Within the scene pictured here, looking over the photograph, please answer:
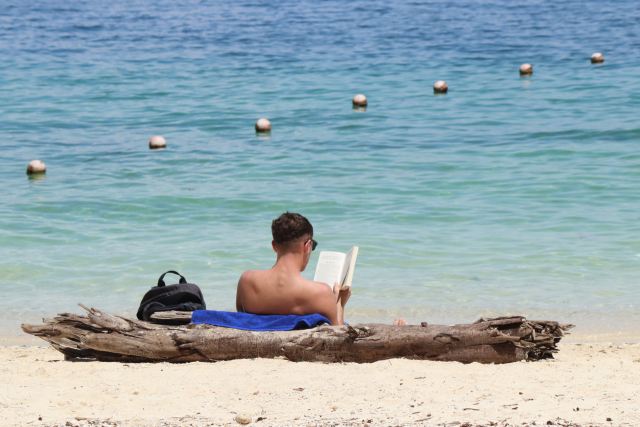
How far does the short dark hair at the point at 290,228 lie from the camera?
16.2 ft

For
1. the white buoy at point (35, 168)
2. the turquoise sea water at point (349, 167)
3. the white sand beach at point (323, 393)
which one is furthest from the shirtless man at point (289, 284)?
the white buoy at point (35, 168)

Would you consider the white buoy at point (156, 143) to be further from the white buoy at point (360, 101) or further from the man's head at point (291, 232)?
the man's head at point (291, 232)

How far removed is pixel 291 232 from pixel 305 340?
72 centimetres

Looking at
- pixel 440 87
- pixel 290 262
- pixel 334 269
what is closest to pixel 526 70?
pixel 440 87

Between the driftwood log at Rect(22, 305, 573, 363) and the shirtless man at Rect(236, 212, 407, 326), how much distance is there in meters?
0.18

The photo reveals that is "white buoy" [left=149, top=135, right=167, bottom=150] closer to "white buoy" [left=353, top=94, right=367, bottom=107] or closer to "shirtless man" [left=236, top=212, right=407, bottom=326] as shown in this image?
"white buoy" [left=353, top=94, right=367, bottom=107]

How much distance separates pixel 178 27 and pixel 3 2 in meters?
13.2

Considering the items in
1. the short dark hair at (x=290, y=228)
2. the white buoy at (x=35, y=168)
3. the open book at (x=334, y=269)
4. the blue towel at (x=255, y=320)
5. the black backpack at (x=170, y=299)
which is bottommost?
the blue towel at (x=255, y=320)

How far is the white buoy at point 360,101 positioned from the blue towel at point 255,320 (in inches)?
513

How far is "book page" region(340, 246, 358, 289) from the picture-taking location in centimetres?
495

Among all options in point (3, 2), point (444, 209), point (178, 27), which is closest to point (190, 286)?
point (444, 209)

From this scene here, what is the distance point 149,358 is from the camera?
5.09 meters

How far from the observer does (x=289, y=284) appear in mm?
5000

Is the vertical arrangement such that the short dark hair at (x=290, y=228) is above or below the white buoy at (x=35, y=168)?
above
